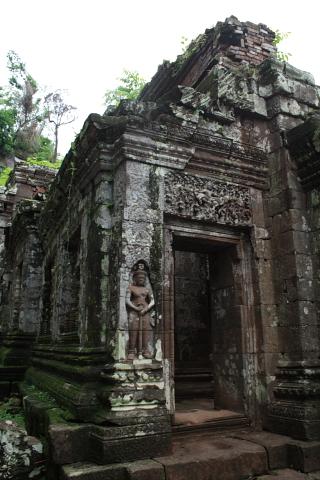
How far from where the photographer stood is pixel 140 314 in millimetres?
4547

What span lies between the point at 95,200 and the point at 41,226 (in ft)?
14.4

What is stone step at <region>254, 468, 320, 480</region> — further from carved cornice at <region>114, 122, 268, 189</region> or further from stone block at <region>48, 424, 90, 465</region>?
carved cornice at <region>114, 122, 268, 189</region>

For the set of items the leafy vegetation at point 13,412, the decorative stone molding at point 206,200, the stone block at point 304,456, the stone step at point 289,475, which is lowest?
the stone step at point 289,475

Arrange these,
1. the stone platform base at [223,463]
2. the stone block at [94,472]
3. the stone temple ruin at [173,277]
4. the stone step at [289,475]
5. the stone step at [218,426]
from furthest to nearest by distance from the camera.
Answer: the stone step at [218,426] → the stone temple ruin at [173,277] → the stone step at [289,475] → the stone platform base at [223,463] → the stone block at [94,472]

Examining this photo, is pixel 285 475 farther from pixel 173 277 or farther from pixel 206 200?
pixel 206 200

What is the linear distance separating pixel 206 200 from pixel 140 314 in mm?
1893

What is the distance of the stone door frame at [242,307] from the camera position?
495 cm

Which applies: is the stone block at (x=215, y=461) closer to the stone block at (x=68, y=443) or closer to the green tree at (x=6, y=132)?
the stone block at (x=68, y=443)

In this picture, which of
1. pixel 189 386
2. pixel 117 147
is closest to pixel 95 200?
pixel 117 147

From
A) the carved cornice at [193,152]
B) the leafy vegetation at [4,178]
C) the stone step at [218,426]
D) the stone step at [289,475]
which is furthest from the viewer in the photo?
the leafy vegetation at [4,178]

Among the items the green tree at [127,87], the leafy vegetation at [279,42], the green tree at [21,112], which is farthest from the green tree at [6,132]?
the leafy vegetation at [279,42]

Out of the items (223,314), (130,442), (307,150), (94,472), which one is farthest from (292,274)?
(94,472)

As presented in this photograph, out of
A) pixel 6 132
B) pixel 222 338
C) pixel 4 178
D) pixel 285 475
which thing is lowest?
pixel 285 475

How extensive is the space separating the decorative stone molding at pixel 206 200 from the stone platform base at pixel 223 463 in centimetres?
273
